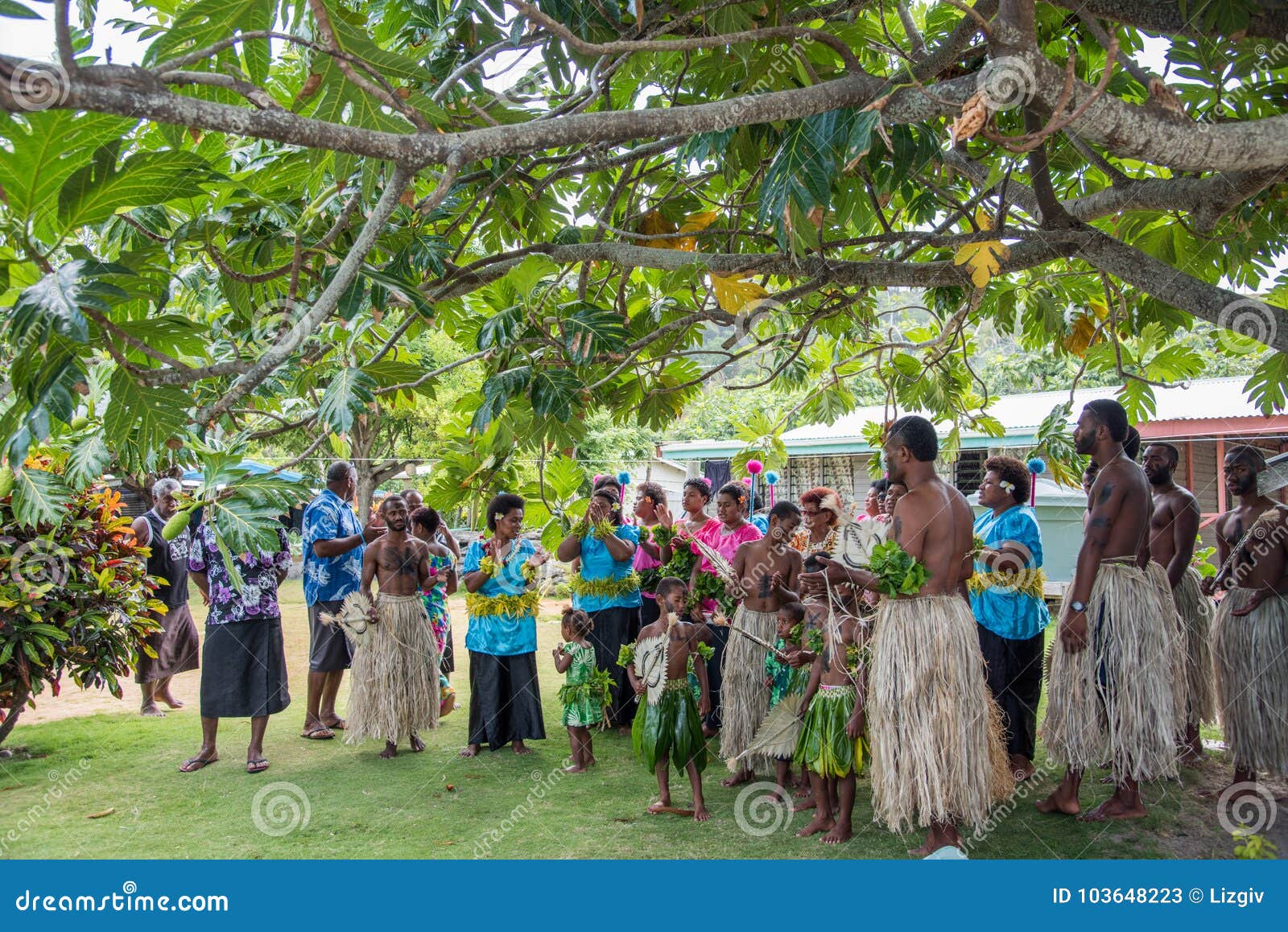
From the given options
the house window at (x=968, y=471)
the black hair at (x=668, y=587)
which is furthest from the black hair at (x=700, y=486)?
the house window at (x=968, y=471)

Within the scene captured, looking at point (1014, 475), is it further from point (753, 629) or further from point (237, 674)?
point (237, 674)

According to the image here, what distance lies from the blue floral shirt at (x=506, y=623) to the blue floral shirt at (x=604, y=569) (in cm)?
44

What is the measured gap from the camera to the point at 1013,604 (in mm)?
4805

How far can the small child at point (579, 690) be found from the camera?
16.3ft

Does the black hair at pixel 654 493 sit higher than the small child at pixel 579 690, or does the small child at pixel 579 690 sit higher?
the black hair at pixel 654 493

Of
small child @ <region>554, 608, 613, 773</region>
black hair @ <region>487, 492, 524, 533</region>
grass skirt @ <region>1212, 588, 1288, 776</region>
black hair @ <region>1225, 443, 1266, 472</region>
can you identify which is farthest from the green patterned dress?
black hair @ <region>1225, 443, 1266, 472</region>

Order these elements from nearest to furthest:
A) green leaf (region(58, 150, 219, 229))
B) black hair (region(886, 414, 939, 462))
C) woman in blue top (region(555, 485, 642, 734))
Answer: green leaf (region(58, 150, 219, 229)), black hair (region(886, 414, 939, 462)), woman in blue top (region(555, 485, 642, 734))

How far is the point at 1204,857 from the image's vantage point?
3566 mm

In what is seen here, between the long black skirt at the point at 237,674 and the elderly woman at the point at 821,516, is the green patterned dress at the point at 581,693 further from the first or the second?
the long black skirt at the point at 237,674

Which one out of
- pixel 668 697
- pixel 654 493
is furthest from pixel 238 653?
pixel 654 493

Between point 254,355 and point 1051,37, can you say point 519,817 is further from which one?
point 1051,37

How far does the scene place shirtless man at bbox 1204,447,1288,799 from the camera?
4.18m

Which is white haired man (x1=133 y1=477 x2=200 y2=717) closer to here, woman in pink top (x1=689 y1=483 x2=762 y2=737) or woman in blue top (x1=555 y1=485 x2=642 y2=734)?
woman in blue top (x1=555 y1=485 x2=642 y2=734)

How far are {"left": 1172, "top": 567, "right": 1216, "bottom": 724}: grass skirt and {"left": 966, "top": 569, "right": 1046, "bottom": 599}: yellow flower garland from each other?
712 mm
